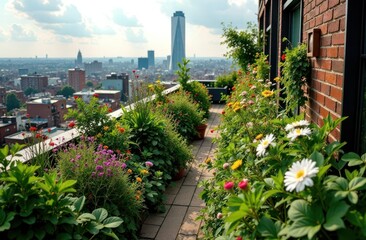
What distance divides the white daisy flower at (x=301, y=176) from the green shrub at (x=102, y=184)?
5.39 ft

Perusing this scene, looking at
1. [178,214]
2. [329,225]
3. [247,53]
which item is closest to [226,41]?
[247,53]

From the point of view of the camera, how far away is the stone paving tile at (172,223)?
3.01 metres

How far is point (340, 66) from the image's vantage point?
6.07 feet

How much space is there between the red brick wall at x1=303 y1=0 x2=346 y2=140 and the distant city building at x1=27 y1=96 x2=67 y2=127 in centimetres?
258

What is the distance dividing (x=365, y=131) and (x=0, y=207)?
6.27 ft

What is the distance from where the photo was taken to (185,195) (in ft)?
12.8

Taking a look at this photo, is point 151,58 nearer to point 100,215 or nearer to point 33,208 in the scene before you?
point 100,215

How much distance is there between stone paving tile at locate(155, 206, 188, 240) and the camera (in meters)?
3.01

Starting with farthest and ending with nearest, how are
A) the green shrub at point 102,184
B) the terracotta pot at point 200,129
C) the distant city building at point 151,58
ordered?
the distant city building at point 151,58, the terracotta pot at point 200,129, the green shrub at point 102,184

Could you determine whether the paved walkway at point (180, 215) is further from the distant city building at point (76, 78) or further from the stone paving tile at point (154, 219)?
the distant city building at point (76, 78)

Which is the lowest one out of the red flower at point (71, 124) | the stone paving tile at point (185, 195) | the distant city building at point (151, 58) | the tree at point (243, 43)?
the stone paving tile at point (185, 195)

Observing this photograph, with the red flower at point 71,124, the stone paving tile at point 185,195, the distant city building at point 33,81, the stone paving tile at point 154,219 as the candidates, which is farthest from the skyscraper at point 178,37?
the stone paving tile at point 154,219

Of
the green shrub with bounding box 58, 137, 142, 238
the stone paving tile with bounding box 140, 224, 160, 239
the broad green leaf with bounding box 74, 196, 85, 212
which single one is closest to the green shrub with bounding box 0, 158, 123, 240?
the broad green leaf with bounding box 74, 196, 85, 212

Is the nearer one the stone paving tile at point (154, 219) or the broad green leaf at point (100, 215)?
the broad green leaf at point (100, 215)
